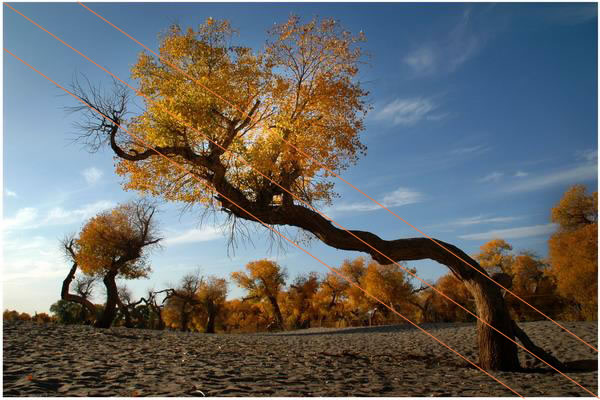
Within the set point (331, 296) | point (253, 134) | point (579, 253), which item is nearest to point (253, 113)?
point (253, 134)

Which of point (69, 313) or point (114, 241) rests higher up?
point (114, 241)

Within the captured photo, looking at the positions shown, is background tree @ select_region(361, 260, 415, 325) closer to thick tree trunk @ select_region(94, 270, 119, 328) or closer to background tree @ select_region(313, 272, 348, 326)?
background tree @ select_region(313, 272, 348, 326)

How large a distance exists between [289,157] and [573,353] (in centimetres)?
1108

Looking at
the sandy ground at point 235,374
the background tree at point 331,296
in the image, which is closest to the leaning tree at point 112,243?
the sandy ground at point 235,374

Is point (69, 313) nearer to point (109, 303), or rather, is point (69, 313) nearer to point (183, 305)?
point (183, 305)

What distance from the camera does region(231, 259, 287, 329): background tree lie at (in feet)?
145

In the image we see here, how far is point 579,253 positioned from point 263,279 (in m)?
28.5

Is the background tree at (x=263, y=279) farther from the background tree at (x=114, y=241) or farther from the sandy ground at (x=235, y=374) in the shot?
the sandy ground at (x=235, y=374)

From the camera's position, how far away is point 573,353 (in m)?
13.3

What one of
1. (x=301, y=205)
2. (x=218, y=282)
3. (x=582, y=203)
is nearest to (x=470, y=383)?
(x=301, y=205)

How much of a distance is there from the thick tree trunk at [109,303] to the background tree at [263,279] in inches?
893

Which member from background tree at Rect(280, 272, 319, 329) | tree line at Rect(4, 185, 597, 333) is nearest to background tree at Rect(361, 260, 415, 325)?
tree line at Rect(4, 185, 597, 333)

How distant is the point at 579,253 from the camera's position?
28359mm

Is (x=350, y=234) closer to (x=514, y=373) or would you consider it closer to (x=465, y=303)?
(x=514, y=373)
